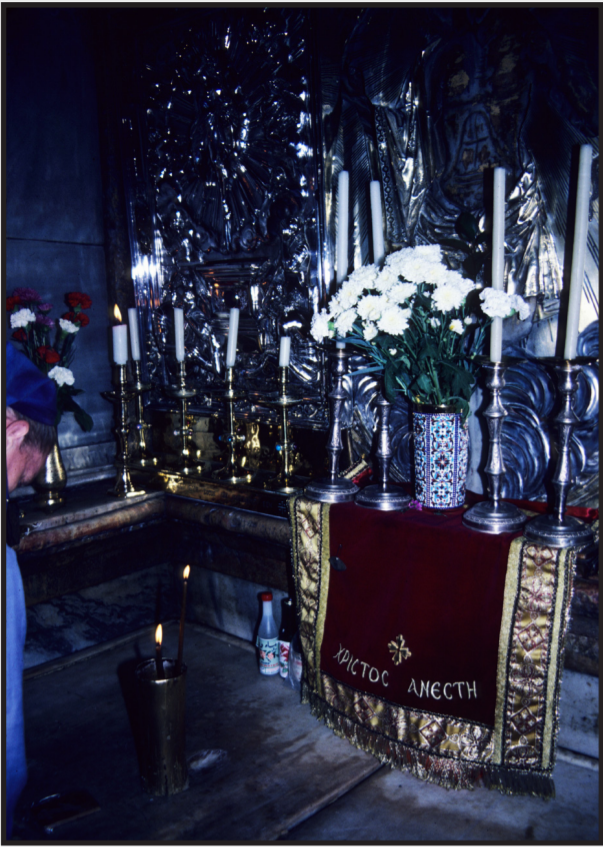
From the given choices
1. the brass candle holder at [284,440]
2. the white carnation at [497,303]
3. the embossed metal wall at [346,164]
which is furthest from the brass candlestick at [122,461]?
the white carnation at [497,303]

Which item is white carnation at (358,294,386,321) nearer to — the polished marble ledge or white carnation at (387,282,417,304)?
white carnation at (387,282,417,304)

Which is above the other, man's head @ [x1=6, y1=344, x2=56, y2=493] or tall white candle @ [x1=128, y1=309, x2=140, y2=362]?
tall white candle @ [x1=128, y1=309, x2=140, y2=362]

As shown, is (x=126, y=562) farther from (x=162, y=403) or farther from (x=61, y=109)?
(x=61, y=109)

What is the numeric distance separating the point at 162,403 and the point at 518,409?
2.18 m

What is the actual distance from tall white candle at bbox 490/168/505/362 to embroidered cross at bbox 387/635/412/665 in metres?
0.92

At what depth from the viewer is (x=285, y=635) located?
2.77 meters

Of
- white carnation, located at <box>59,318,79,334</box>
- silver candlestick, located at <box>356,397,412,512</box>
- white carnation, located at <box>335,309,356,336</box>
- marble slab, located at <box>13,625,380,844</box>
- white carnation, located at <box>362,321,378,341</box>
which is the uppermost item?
Result: white carnation, located at <box>59,318,79,334</box>

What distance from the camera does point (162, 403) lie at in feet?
12.6

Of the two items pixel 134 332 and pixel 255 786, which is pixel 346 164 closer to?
pixel 134 332

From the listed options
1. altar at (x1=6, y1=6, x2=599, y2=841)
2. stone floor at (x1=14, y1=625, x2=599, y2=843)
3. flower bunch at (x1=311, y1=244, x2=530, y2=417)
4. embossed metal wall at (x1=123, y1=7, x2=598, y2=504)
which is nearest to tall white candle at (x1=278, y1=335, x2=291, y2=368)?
altar at (x1=6, y1=6, x2=599, y2=841)

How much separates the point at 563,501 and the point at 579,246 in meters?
0.72

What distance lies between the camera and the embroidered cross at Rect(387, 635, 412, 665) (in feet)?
6.63

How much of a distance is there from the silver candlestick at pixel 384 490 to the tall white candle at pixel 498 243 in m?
0.52

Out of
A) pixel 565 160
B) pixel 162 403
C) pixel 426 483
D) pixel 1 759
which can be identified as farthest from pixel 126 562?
pixel 565 160
